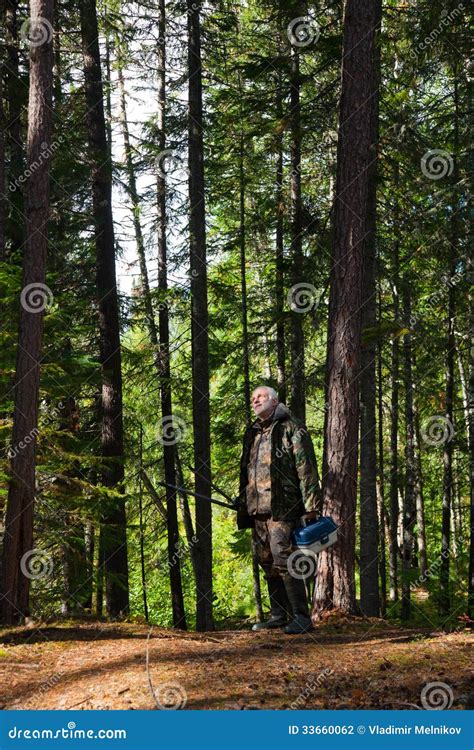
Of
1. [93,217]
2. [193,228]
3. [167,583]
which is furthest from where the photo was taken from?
[167,583]

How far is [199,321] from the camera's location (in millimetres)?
17016

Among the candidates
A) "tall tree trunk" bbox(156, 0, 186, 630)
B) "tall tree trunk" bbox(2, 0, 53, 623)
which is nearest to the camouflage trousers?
"tall tree trunk" bbox(2, 0, 53, 623)

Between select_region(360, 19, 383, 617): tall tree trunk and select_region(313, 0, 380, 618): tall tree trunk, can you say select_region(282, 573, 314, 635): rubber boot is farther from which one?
select_region(360, 19, 383, 617): tall tree trunk

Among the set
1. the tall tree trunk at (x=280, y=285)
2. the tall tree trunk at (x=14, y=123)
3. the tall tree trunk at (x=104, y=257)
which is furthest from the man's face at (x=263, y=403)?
the tall tree trunk at (x=280, y=285)

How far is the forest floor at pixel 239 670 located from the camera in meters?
5.32

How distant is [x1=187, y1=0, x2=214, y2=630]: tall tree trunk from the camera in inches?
652

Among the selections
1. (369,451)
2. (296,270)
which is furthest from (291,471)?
(296,270)

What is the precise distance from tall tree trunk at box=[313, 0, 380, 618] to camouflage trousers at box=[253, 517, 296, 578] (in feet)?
3.68

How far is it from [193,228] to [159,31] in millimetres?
5787

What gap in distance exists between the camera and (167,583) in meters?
32.7

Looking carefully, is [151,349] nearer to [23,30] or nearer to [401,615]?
[23,30]

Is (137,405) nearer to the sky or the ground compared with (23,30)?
nearer to the ground

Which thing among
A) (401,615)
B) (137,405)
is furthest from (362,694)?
(137,405)

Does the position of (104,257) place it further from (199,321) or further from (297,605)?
(297,605)
